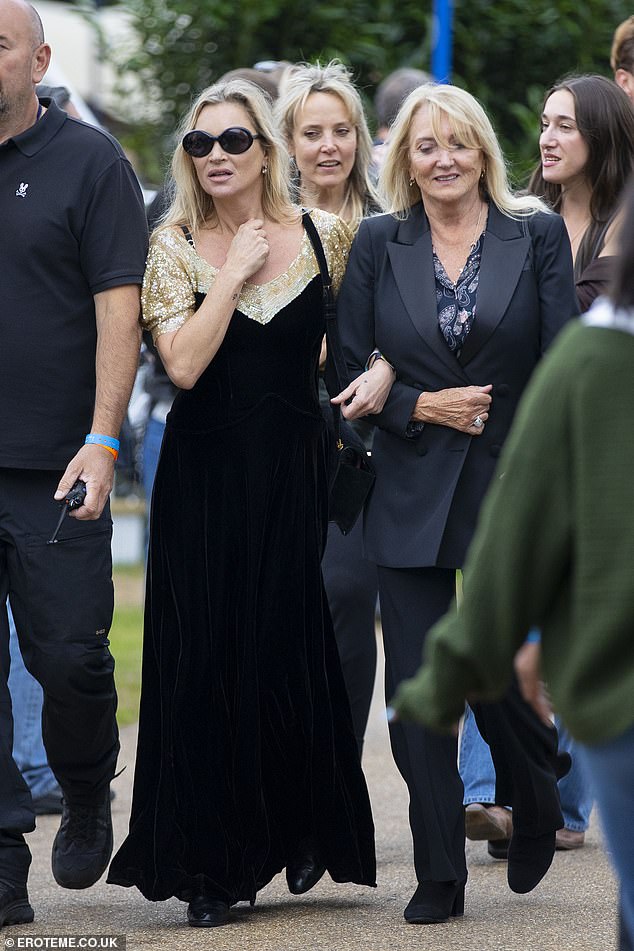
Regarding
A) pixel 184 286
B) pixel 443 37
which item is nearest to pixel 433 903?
pixel 184 286

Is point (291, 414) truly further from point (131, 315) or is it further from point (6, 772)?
point (6, 772)

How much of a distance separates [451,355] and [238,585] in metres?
0.84

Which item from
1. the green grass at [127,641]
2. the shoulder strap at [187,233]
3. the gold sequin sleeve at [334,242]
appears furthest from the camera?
the green grass at [127,641]

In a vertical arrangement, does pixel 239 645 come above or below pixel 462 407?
below

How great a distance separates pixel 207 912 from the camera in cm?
436

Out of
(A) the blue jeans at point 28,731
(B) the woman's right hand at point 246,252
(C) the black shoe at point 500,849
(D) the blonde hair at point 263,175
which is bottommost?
(A) the blue jeans at point 28,731

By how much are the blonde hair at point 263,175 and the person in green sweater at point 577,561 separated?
2.39 metres

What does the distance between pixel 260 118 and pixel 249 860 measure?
6.60 ft

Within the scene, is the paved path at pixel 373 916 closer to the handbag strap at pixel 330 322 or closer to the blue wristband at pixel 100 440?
the blue wristband at pixel 100 440

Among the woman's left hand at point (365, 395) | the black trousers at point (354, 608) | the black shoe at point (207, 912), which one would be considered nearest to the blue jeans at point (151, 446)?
the black trousers at point (354, 608)

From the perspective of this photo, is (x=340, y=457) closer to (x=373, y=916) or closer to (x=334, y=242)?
(x=334, y=242)

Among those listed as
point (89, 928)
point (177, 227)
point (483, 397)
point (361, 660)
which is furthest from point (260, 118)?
point (89, 928)

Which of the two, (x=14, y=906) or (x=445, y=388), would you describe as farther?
(x=445, y=388)

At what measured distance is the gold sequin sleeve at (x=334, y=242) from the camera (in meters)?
4.61
